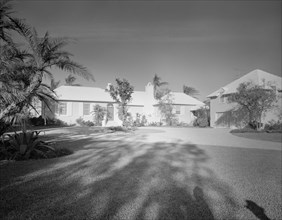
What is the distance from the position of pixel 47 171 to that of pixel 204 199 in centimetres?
437

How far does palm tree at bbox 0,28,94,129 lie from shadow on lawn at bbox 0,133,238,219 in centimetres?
236

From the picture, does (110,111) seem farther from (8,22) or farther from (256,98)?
(8,22)

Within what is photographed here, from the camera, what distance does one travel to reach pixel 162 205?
346cm

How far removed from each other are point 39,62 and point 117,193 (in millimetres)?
5209

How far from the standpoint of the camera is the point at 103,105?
31.3 m

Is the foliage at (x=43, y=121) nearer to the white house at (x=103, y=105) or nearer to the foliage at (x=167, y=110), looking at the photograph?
the white house at (x=103, y=105)

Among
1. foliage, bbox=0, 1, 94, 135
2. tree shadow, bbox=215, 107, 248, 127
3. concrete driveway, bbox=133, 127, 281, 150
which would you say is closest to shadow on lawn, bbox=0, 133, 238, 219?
foliage, bbox=0, 1, 94, 135

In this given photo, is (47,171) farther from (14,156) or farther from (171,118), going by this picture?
(171,118)

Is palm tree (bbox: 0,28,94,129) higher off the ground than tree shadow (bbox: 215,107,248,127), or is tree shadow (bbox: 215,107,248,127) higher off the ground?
palm tree (bbox: 0,28,94,129)

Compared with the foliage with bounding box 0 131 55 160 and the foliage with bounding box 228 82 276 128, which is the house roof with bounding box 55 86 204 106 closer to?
the foliage with bounding box 228 82 276 128

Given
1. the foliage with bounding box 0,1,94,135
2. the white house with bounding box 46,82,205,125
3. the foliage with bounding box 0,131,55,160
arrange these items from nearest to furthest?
the foliage with bounding box 0,1,94,135 < the foliage with bounding box 0,131,55,160 < the white house with bounding box 46,82,205,125

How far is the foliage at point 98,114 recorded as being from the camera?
29131mm

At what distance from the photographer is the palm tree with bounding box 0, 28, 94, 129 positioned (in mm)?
5957

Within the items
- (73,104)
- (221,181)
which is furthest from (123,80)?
(221,181)
